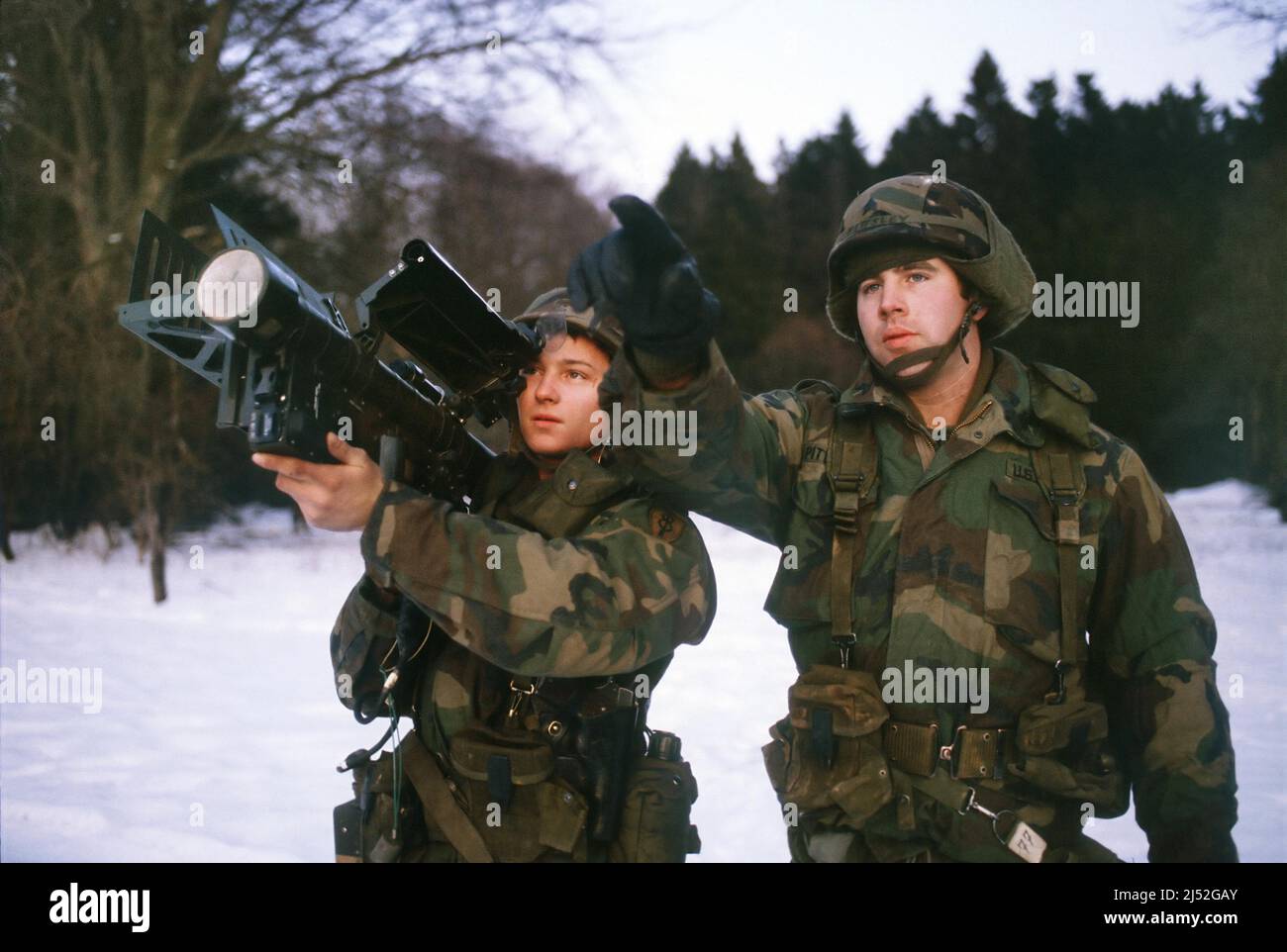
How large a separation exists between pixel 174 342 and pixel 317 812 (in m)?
3.04

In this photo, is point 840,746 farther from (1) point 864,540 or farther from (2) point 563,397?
(2) point 563,397

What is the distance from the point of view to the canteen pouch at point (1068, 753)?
2.28m

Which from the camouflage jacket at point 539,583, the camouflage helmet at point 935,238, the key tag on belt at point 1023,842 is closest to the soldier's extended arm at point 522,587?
the camouflage jacket at point 539,583

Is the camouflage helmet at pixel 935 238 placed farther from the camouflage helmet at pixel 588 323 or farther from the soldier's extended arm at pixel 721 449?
the camouflage helmet at pixel 588 323

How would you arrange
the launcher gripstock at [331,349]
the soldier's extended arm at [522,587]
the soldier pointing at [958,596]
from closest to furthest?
the launcher gripstock at [331,349], the soldier's extended arm at [522,587], the soldier pointing at [958,596]

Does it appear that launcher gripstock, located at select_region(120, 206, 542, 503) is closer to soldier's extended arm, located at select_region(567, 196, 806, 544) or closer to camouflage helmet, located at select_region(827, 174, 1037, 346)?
soldier's extended arm, located at select_region(567, 196, 806, 544)

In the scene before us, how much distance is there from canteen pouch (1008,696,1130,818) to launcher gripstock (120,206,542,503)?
4.61 ft

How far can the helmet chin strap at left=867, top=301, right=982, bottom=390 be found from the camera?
2439 mm

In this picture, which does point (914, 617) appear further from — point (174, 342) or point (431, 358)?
point (174, 342)

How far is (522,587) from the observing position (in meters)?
2.00

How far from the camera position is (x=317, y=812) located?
4434 mm

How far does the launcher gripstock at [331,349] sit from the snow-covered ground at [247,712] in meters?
2.47

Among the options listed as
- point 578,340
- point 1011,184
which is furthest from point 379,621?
point 1011,184

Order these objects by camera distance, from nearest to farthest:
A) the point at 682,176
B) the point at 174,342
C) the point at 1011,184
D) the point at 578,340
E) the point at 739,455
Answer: the point at 174,342
the point at 739,455
the point at 578,340
the point at 1011,184
the point at 682,176
